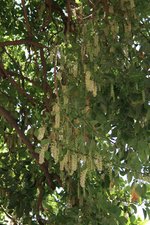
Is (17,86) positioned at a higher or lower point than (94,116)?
higher

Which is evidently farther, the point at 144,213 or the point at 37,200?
the point at 37,200

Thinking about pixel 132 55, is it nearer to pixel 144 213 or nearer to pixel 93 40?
pixel 93 40

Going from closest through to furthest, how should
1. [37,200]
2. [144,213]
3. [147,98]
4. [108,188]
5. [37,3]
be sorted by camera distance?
[147,98], [144,213], [108,188], [37,200], [37,3]

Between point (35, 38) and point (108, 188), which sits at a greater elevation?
point (35, 38)

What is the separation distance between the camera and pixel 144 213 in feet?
8.95

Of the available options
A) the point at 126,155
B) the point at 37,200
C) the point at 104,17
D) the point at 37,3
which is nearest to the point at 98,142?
the point at 126,155

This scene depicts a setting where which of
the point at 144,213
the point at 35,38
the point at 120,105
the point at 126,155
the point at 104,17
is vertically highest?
the point at 35,38

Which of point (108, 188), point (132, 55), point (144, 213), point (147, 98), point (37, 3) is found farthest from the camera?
point (37, 3)

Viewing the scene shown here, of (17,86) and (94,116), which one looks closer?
(94,116)

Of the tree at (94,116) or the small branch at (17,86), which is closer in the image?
the tree at (94,116)

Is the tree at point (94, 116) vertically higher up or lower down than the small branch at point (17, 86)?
lower down

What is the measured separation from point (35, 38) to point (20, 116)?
1.60 ft

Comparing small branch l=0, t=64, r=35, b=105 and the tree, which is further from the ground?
small branch l=0, t=64, r=35, b=105

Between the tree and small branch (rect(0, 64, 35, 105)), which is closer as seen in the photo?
the tree
